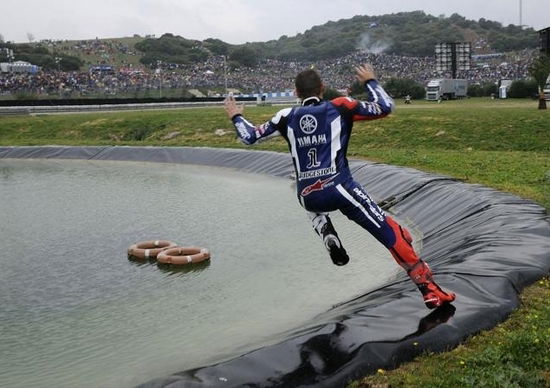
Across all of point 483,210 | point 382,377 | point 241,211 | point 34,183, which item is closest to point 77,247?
point 241,211

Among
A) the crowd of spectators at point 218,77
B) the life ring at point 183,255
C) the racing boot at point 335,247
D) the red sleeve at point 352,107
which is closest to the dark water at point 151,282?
the life ring at point 183,255

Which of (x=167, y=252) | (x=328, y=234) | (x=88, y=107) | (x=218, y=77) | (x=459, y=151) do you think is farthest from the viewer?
(x=218, y=77)

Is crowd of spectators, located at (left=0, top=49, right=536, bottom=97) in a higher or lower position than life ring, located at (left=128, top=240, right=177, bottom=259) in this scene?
higher

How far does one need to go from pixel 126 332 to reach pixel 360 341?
113 inches

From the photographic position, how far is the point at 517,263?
21.7 ft

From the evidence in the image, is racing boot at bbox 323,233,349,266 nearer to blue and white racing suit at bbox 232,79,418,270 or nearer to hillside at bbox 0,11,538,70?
blue and white racing suit at bbox 232,79,418,270

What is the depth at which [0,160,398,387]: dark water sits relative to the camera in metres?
6.07

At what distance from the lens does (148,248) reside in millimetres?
10297

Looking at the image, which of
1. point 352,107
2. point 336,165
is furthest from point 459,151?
point 336,165

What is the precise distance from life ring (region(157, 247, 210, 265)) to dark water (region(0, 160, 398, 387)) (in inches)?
7.2

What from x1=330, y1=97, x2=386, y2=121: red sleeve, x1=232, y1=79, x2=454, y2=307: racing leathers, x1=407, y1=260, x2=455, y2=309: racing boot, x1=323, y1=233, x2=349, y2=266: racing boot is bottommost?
x1=407, y1=260, x2=455, y2=309: racing boot

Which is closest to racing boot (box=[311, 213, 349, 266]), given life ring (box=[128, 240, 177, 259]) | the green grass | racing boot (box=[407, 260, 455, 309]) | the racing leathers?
the racing leathers

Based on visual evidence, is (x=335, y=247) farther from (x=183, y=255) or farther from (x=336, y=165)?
(x=183, y=255)

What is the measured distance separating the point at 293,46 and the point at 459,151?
165 m
